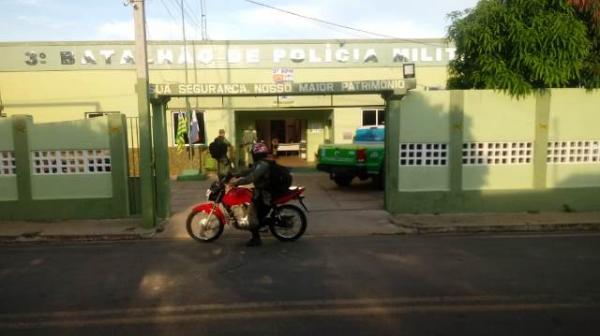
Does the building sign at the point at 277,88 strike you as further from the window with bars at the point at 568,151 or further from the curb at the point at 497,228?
the window with bars at the point at 568,151

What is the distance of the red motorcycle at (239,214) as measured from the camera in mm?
7324

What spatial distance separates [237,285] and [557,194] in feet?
23.2

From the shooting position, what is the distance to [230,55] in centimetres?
1761

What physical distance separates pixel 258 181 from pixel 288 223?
88 centimetres

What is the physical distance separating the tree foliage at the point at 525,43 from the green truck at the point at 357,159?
3.66 m

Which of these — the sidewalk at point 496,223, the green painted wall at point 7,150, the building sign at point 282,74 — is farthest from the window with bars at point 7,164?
the building sign at point 282,74

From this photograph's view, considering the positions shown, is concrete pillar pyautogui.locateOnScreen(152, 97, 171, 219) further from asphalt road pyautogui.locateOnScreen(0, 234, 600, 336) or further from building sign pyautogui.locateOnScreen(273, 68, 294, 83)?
building sign pyautogui.locateOnScreen(273, 68, 294, 83)

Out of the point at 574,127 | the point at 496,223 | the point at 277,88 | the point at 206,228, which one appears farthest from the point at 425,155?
the point at 206,228

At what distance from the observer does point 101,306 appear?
4.86 meters

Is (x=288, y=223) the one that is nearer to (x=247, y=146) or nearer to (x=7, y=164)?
(x=7, y=164)

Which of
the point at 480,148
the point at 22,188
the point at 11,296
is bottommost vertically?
the point at 11,296

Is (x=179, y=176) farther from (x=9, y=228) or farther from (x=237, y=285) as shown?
(x=237, y=285)

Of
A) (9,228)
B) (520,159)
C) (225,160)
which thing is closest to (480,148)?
(520,159)

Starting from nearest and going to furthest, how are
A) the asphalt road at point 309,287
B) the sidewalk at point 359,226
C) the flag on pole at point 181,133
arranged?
the asphalt road at point 309,287, the sidewalk at point 359,226, the flag on pole at point 181,133
